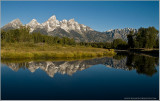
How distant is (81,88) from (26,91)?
6.61 m

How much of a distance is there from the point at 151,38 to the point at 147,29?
8727 mm

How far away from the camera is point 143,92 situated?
18.2 m

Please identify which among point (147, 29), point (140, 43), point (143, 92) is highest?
point (147, 29)

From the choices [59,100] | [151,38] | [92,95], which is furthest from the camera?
[151,38]

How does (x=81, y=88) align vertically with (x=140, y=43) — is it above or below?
below

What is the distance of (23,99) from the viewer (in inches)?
609

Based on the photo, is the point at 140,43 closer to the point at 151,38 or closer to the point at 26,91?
the point at 151,38

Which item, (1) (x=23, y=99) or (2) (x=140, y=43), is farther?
(2) (x=140, y=43)

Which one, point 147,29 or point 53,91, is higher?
point 147,29

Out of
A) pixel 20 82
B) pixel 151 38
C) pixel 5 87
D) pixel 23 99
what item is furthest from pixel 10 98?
pixel 151 38

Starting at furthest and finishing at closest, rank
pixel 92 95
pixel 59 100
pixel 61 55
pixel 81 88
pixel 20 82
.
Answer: pixel 61 55 < pixel 20 82 < pixel 81 88 < pixel 92 95 < pixel 59 100

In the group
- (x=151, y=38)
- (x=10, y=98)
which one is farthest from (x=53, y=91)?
(x=151, y=38)

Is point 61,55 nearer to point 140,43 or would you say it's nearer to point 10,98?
point 10,98

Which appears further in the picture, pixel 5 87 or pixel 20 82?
pixel 20 82
